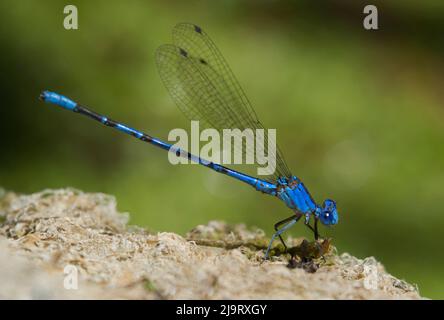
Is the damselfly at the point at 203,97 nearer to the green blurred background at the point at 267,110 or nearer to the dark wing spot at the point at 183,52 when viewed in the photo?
the dark wing spot at the point at 183,52

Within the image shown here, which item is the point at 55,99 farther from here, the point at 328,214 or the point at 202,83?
the point at 328,214

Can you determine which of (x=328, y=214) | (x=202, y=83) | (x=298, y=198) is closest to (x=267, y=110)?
(x=202, y=83)

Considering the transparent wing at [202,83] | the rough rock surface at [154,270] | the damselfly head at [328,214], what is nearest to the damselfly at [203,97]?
the transparent wing at [202,83]

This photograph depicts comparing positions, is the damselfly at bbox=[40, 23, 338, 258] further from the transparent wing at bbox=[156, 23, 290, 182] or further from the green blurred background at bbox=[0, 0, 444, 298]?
the green blurred background at bbox=[0, 0, 444, 298]

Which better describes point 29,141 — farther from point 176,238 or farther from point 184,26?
point 176,238

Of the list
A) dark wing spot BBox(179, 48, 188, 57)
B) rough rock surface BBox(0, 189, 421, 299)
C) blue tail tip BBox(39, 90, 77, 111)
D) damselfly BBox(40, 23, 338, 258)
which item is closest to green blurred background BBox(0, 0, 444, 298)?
damselfly BBox(40, 23, 338, 258)

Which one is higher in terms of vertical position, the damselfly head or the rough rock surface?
the damselfly head

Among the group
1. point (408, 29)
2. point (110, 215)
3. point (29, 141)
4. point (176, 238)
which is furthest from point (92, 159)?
point (408, 29)
